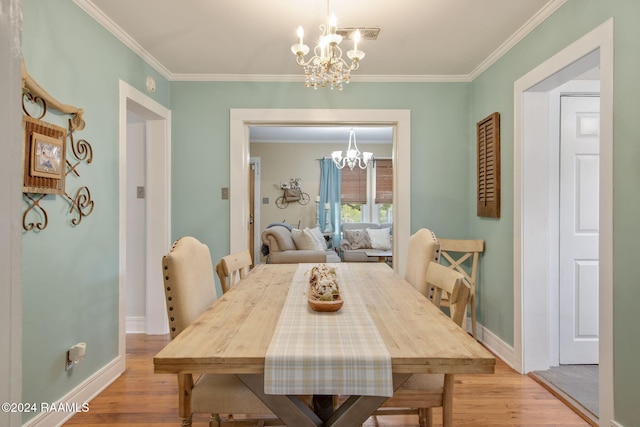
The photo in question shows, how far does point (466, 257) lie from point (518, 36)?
176cm

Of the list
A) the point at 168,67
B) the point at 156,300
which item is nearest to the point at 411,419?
the point at 156,300

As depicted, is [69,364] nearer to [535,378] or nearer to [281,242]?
[535,378]

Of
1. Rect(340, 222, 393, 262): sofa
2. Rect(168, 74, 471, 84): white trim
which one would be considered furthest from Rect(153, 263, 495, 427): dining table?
Rect(340, 222, 393, 262): sofa

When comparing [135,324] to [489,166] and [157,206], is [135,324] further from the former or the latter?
[489,166]

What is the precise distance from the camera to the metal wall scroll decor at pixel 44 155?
1.83m

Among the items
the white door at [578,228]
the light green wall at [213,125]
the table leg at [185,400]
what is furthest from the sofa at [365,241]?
the table leg at [185,400]

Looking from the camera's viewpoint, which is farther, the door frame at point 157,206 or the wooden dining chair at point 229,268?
the door frame at point 157,206

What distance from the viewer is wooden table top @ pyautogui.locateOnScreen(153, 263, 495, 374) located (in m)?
1.06

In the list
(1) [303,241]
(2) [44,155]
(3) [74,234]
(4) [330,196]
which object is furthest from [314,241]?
(2) [44,155]

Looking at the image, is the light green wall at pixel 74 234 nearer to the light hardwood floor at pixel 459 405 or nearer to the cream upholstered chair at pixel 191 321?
the light hardwood floor at pixel 459 405

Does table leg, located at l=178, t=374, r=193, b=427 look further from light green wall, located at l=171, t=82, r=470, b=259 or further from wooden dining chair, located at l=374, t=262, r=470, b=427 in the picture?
light green wall, located at l=171, t=82, r=470, b=259

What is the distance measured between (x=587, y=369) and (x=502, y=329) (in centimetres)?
59

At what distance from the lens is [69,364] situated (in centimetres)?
220

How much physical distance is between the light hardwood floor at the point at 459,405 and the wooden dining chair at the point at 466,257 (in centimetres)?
63
